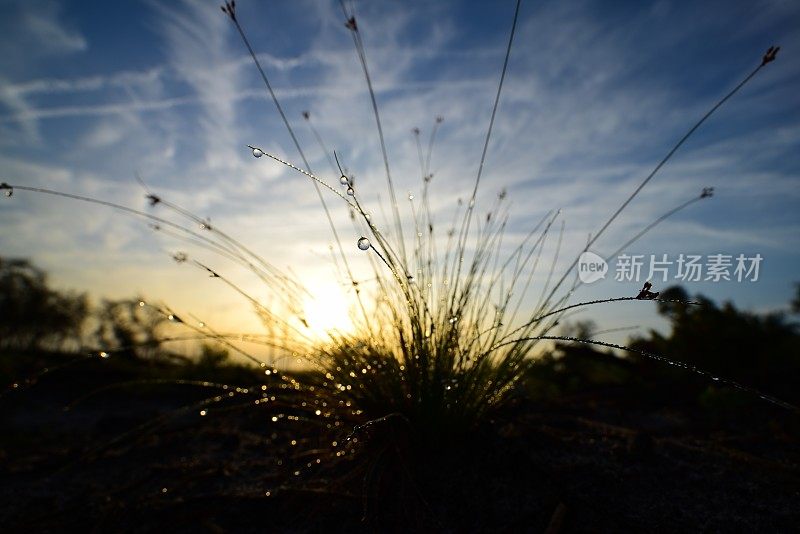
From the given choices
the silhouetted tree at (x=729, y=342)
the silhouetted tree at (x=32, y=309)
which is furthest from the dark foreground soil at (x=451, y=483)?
the silhouetted tree at (x=32, y=309)

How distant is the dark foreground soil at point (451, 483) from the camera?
1520 millimetres

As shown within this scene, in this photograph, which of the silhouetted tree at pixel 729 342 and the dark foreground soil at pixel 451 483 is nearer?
the dark foreground soil at pixel 451 483

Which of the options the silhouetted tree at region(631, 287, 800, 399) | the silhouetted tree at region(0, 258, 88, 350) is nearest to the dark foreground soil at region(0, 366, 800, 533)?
the silhouetted tree at region(631, 287, 800, 399)

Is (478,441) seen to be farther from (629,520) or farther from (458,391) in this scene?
(629,520)

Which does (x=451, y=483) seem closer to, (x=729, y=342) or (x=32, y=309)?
(x=729, y=342)

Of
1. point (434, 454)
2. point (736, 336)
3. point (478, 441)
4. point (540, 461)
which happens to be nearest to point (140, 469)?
point (434, 454)

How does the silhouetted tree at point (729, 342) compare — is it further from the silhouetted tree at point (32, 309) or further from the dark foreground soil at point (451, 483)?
the silhouetted tree at point (32, 309)

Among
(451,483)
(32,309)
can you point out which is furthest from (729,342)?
(32,309)

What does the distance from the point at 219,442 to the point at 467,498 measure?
1.54 m

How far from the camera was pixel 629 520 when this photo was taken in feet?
4.73

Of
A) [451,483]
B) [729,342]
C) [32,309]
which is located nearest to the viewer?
[451,483]

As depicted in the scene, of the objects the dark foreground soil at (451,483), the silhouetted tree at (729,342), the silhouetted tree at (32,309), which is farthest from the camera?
the silhouetted tree at (32,309)

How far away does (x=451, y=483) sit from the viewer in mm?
1687

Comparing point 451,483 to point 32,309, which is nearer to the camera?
point 451,483
